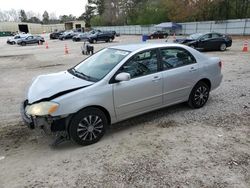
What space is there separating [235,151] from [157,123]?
1.56 m

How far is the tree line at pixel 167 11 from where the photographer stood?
4088cm

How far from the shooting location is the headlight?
372cm

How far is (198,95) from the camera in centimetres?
551

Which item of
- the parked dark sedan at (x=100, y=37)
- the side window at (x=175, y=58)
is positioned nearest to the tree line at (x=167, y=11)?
the parked dark sedan at (x=100, y=37)

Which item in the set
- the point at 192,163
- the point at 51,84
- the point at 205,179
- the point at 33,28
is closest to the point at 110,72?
the point at 51,84

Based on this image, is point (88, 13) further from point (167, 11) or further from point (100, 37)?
point (100, 37)

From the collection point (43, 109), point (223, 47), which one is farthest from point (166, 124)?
point (223, 47)

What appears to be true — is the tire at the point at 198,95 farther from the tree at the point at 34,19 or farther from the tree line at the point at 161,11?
the tree at the point at 34,19

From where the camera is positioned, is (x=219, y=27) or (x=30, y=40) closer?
(x=30, y=40)

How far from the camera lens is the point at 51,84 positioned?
430 cm

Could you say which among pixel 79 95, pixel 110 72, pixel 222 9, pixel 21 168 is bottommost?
pixel 21 168

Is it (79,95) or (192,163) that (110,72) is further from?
(192,163)

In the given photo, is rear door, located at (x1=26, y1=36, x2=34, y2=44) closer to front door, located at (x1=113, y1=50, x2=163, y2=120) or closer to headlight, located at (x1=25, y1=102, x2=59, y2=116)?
front door, located at (x1=113, y1=50, x2=163, y2=120)

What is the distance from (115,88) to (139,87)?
507mm
